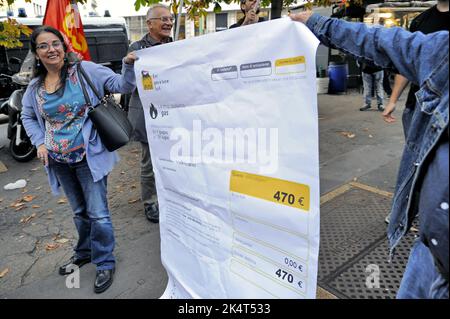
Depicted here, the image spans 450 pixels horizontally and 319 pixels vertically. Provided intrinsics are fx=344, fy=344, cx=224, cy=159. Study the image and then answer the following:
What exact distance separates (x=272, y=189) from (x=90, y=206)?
5.43 feet

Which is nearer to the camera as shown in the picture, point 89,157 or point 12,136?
point 89,157

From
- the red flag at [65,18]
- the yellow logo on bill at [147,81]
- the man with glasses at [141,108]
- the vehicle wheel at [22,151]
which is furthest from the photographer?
the vehicle wheel at [22,151]

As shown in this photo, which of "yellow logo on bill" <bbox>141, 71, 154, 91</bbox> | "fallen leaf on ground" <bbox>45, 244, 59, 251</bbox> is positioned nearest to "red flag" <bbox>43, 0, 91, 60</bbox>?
"fallen leaf on ground" <bbox>45, 244, 59, 251</bbox>

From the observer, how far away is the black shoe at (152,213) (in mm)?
3648

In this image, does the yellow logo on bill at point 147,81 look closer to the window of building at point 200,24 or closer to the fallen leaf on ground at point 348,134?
the window of building at point 200,24

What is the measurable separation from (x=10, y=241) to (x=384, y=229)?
3690 mm

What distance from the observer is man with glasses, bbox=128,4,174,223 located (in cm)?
331

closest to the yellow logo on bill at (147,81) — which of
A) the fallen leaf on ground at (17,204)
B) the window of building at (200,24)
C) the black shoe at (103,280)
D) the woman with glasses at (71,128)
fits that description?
the woman with glasses at (71,128)

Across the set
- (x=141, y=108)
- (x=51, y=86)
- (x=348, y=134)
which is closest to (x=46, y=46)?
(x=51, y=86)

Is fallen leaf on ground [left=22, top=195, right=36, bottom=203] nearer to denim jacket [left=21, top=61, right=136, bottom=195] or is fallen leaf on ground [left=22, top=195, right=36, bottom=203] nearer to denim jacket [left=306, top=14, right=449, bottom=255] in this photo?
denim jacket [left=21, top=61, right=136, bottom=195]

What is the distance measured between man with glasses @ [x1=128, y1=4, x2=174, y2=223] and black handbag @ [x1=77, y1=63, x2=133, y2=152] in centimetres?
85
